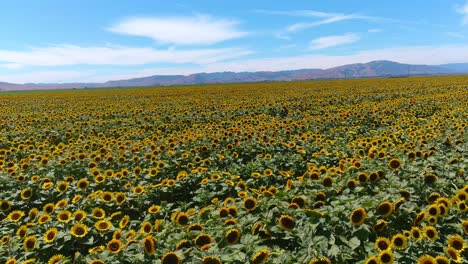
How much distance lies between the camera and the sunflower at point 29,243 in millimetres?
4098

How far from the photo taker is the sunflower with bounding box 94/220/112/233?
463 centimetres

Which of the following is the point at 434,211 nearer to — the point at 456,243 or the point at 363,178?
the point at 456,243

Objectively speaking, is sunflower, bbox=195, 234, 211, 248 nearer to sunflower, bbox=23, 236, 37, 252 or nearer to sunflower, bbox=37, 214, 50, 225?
sunflower, bbox=23, 236, 37, 252

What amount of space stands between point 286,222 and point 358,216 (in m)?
0.72

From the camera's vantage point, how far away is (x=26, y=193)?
6.34 meters

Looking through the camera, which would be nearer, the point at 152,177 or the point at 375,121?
the point at 152,177

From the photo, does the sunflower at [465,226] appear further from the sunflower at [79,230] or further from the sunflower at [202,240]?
the sunflower at [79,230]

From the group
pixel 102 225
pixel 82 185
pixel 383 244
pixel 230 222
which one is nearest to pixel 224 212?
pixel 230 222

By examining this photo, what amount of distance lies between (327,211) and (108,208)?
→ 3539mm

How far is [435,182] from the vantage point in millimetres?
4918

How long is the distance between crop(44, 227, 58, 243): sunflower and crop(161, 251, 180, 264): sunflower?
1.80m

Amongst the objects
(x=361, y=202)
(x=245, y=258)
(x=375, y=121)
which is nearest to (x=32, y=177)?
(x=245, y=258)

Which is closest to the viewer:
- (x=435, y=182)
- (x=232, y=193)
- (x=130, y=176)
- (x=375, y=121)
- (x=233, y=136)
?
(x=435, y=182)

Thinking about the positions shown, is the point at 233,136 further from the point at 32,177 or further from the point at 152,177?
the point at 32,177
